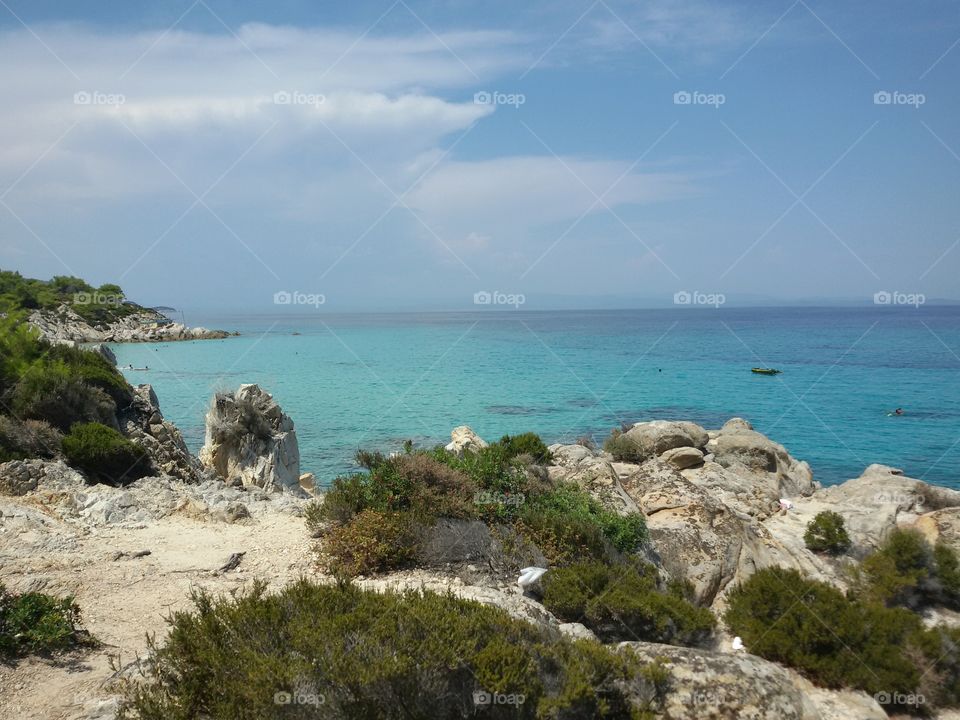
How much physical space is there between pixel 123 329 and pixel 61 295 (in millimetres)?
8949

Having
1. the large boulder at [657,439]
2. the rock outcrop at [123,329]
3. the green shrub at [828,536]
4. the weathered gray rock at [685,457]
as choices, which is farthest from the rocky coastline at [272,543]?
the rock outcrop at [123,329]

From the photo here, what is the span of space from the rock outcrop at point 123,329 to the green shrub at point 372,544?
60944 millimetres

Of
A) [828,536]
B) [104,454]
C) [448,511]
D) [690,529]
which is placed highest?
[104,454]

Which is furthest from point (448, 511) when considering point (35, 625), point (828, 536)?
point (828, 536)

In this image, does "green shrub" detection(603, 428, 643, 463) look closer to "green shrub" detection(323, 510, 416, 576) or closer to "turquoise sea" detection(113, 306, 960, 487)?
"turquoise sea" detection(113, 306, 960, 487)

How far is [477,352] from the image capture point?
8200 centimetres

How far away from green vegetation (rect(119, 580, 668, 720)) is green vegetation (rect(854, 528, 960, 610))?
6764 millimetres

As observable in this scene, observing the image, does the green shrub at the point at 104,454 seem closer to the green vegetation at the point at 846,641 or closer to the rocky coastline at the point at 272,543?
the rocky coastline at the point at 272,543

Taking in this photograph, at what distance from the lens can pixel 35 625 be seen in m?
6.54

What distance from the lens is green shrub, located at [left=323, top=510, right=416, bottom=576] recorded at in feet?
29.1

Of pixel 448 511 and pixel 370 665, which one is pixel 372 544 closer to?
pixel 448 511

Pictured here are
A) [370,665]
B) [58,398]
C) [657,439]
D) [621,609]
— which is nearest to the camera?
[370,665]

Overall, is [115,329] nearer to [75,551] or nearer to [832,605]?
[75,551]

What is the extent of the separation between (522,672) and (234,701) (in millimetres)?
2296
